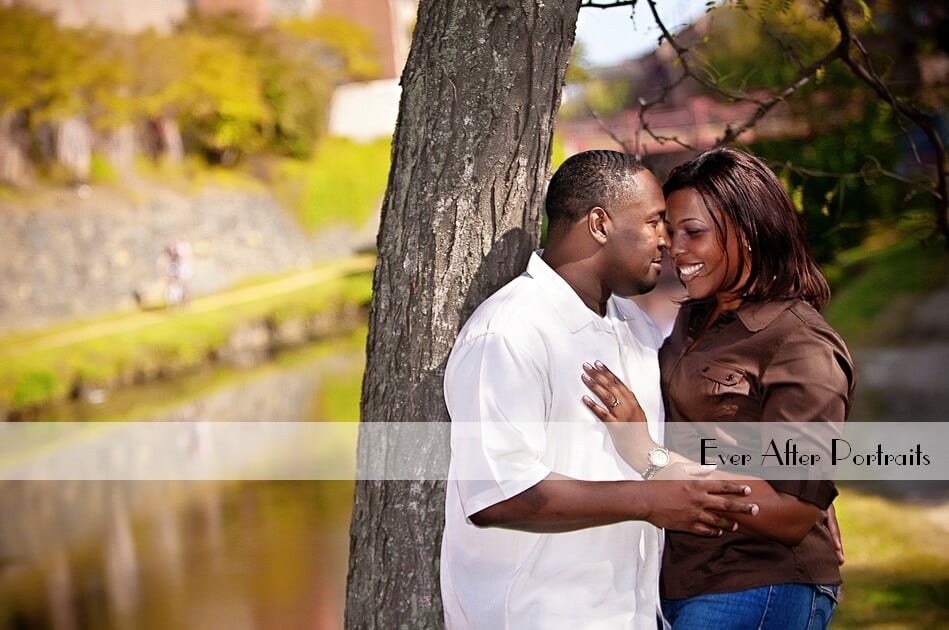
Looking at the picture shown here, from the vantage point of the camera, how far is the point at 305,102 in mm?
23891

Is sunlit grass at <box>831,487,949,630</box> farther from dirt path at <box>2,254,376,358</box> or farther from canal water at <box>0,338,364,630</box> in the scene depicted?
dirt path at <box>2,254,376,358</box>

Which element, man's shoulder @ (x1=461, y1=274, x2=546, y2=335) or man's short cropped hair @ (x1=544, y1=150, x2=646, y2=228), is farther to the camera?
man's short cropped hair @ (x1=544, y1=150, x2=646, y2=228)

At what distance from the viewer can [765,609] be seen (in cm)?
193

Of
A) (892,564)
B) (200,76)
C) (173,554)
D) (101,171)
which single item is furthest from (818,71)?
(200,76)

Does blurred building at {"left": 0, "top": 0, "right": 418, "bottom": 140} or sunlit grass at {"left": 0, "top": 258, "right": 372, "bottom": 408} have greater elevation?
blurred building at {"left": 0, "top": 0, "right": 418, "bottom": 140}

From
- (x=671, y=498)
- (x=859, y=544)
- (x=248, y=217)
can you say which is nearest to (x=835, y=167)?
(x=859, y=544)

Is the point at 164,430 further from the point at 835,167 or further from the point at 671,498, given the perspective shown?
the point at 671,498

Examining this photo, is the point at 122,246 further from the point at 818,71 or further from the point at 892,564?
the point at 818,71

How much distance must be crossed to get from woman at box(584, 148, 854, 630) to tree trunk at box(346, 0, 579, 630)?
44 cm

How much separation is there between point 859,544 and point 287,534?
4.74m

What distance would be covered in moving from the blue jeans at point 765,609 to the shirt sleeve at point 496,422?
16.6 inches

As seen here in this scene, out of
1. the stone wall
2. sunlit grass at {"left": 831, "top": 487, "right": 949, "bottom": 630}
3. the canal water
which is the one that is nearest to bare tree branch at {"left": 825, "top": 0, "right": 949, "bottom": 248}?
sunlit grass at {"left": 831, "top": 487, "right": 949, "bottom": 630}

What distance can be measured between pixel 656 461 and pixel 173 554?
311 inches

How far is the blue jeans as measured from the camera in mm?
1933
